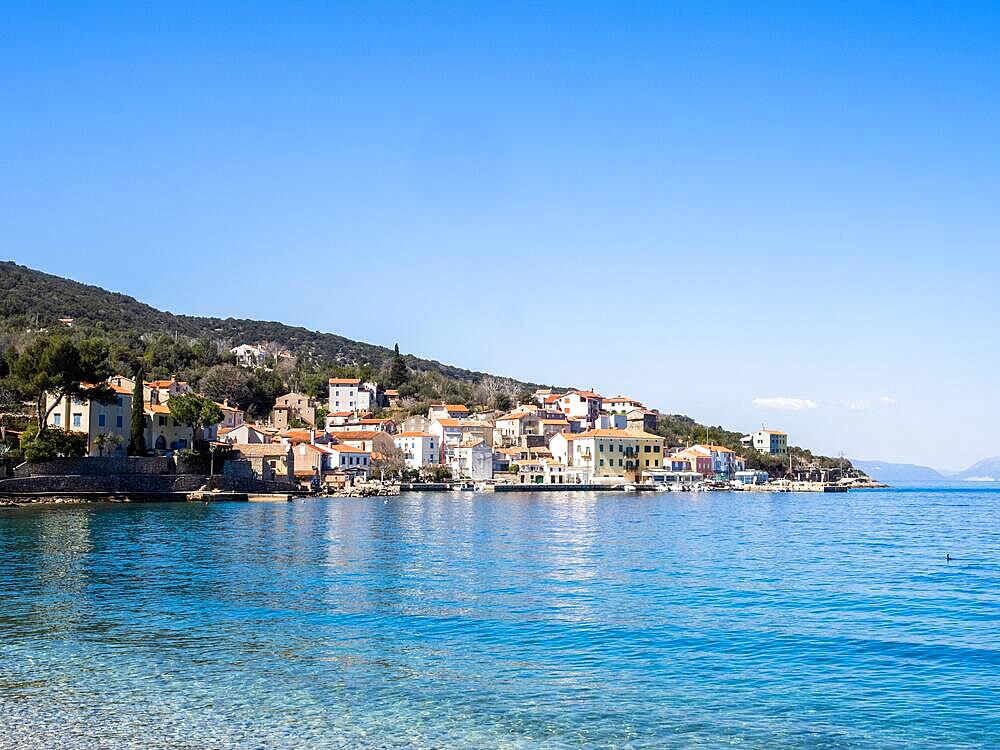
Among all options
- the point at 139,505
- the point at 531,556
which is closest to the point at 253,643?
the point at 531,556

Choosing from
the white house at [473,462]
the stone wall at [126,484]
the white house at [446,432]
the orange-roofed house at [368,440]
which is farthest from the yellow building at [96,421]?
the white house at [446,432]

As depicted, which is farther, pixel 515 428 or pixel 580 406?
pixel 580 406

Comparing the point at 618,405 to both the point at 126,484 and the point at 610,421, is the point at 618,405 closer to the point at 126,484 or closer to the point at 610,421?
the point at 610,421

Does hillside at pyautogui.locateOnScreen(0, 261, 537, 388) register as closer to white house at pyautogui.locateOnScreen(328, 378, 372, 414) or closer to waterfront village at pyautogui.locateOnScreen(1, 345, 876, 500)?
waterfront village at pyautogui.locateOnScreen(1, 345, 876, 500)

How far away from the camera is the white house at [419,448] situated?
10431cm

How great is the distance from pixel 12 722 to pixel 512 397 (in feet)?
432

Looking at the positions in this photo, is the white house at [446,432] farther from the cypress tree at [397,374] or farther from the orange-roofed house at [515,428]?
the cypress tree at [397,374]

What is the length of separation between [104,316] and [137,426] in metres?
85.1

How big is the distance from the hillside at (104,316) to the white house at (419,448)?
44864mm

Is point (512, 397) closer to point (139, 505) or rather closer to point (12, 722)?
point (139, 505)

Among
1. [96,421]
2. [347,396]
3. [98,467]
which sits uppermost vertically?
[347,396]

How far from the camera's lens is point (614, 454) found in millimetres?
109125

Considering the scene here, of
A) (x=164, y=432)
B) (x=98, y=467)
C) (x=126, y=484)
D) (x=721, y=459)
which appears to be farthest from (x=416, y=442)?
(x=98, y=467)

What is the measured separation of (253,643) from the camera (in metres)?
16.2
